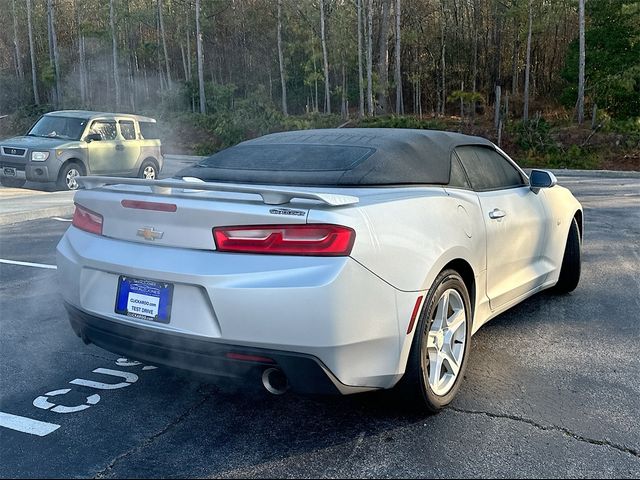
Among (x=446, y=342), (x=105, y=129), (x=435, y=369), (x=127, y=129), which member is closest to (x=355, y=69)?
(x=127, y=129)

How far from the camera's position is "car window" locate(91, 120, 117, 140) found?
44.9ft

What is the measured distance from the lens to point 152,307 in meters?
2.85

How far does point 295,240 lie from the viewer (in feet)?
8.82

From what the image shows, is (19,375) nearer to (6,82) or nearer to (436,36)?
(436,36)

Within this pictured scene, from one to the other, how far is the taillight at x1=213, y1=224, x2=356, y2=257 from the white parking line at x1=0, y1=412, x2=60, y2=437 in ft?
A: 4.22

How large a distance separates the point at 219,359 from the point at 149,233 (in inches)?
27.3

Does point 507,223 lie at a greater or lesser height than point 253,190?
lesser

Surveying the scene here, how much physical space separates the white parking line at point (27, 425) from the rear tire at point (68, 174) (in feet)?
34.5

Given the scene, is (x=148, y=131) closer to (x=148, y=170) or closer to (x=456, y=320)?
(x=148, y=170)

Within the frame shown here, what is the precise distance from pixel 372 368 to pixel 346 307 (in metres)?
0.35

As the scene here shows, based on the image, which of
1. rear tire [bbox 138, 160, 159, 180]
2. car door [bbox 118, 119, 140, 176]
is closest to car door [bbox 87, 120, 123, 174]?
car door [bbox 118, 119, 140, 176]

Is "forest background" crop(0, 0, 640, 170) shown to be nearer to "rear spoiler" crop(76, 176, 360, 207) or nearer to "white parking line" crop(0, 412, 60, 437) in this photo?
"rear spoiler" crop(76, 176, 360, 207)

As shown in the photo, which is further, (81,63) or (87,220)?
(81,63)

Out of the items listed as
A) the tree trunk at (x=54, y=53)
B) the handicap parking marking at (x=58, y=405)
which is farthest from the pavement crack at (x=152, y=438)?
the tree trunk at (x=54, y=53)
